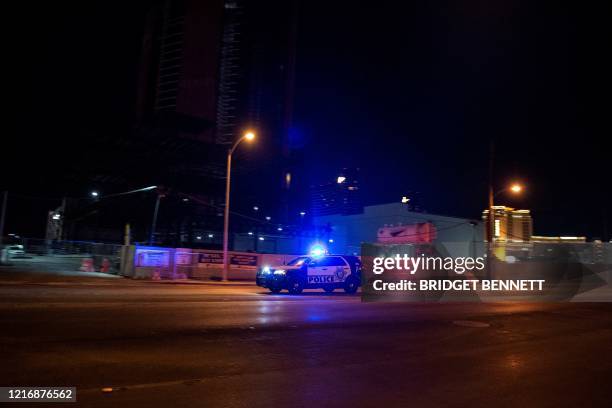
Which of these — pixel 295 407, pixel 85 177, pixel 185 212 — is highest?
pixel 85 177

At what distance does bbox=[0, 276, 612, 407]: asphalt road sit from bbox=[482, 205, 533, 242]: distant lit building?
1650 inches

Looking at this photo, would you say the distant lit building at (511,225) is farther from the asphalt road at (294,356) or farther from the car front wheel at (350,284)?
the asphalt road at (294,356)

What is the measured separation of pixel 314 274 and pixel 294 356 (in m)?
13.1

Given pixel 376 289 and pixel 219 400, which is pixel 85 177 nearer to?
pixel 376 289

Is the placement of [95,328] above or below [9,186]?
below

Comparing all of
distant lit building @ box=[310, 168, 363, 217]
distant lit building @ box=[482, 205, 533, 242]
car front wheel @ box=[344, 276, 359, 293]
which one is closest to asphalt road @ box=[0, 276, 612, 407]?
car front wheel @ box=[344, 276, 359, 293]

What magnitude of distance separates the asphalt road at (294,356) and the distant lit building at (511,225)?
41922mm

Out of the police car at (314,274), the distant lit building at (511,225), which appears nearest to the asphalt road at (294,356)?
the police car at (314,274)

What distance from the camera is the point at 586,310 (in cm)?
1614

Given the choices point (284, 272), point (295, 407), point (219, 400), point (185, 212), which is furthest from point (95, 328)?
point (185, 212)

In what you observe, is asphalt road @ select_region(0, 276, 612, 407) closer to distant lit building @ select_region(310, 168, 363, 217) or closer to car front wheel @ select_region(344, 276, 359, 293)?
car front wheel @ select_region(344, 276, 359, 293)

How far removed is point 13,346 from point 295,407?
475 centimetres

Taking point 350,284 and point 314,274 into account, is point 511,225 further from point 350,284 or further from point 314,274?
point 314,274

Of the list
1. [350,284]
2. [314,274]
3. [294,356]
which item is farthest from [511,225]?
[294,356]
